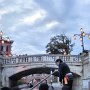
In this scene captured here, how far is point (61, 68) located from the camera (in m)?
13.2

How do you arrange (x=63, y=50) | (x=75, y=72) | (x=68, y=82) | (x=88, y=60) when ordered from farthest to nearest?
(x=63, y=50), (x=75, y=72), (x=88, y=60), (x=68, y=82)

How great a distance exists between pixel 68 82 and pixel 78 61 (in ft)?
101

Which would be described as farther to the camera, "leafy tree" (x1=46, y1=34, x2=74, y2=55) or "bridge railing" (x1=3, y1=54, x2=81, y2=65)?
"leafy tree" (x1=46, y1=34, x2=74, y2=55)

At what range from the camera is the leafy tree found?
58938mm

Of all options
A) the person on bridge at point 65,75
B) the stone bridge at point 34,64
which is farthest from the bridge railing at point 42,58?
the person on bridge at point 65,75

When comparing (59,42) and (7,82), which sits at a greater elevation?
(59,42)

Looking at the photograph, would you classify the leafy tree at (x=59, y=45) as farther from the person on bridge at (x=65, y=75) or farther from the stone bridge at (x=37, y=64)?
the person on bridge at (x=65, y=75)

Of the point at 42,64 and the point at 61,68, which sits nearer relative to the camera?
the point at 61,68

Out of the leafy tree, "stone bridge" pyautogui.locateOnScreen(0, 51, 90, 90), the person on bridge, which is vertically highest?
the leafy tree

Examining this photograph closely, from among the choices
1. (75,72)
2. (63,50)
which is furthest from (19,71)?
(63,50)

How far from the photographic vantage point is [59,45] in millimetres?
59062

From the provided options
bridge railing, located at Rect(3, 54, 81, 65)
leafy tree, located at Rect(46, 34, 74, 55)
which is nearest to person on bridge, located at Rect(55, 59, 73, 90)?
bridge railing, located at Rect(3, 54, 81, 65)

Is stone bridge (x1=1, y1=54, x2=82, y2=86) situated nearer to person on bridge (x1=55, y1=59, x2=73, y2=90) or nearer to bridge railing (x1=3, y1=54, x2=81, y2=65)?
bridge railing (x1=3, y1=54, x2=81, y2=65)

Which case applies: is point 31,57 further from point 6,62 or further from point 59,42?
point 59,42
